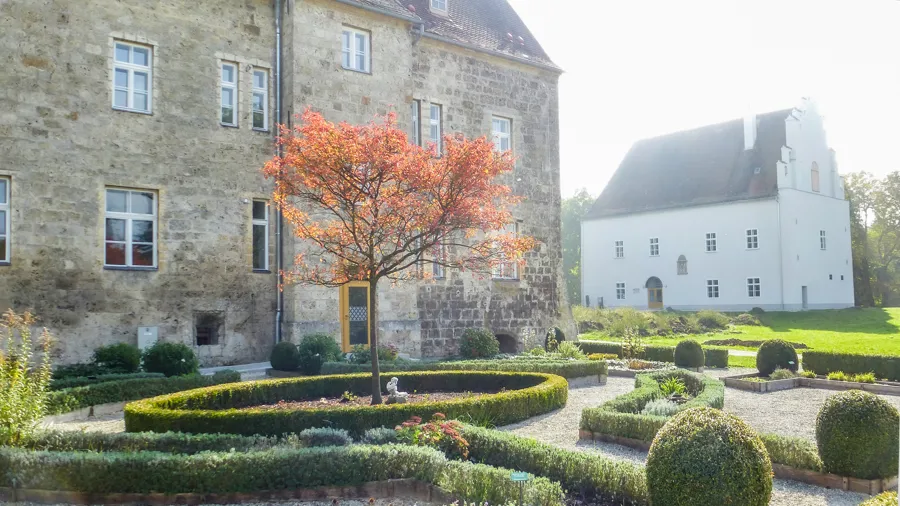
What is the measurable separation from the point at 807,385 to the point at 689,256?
1141 inches

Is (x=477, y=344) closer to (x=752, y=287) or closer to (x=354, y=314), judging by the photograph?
(x=354, y=314)

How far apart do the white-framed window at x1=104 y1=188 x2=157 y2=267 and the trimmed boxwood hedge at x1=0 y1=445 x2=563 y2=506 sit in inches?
391

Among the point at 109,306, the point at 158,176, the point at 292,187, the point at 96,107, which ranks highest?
the point at 96,107

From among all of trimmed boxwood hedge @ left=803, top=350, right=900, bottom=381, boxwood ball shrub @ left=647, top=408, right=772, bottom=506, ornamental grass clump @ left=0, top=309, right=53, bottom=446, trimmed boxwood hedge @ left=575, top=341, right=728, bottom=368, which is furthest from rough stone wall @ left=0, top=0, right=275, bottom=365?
boxwood ball shrub @ left=647, top=408, right=772, bottom=506

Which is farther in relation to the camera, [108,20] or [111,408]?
[108,20]

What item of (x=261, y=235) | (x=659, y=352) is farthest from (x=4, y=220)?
(x=659, y=352)

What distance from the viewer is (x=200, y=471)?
23.2 ft

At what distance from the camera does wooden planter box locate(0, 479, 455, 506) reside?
704 cm

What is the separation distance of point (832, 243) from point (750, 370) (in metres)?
29.8

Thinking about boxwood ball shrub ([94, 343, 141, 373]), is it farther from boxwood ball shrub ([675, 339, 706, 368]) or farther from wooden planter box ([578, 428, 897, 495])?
boxwood ball shrub ([675, 339, 706, 368])

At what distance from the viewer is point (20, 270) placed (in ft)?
49.8

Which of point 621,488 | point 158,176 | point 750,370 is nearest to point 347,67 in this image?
point 158,176

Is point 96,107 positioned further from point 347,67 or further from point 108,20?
point 347,67

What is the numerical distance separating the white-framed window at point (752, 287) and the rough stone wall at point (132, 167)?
3124 centimetres
